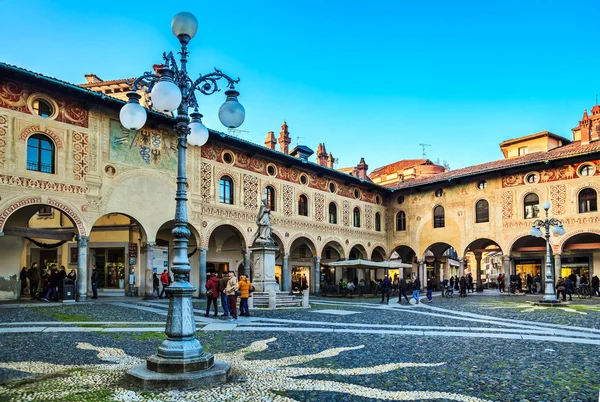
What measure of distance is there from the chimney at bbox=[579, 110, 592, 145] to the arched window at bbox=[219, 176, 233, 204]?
21794mm

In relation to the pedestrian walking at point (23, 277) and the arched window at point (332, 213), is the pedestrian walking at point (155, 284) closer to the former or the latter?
the pedestrian walking at point (23, 277)

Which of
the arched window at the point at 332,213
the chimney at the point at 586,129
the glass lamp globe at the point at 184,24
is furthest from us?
the arched window at the point at 332,213

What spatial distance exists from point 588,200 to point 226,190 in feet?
65.2

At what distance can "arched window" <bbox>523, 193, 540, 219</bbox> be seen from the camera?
29.9 meters

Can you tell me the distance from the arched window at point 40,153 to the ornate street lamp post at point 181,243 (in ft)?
42.9

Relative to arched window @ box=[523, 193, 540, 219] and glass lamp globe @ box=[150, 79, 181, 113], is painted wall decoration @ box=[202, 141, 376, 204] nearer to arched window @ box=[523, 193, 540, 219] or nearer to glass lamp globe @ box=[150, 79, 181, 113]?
arched window @ box=[523, 193, 540, 219]

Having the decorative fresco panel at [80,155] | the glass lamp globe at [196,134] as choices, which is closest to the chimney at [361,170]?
the decorative fresco panel at [80,155]

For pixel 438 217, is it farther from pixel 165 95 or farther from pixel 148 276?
pixel 165 95

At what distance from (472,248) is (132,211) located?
24.1 metres

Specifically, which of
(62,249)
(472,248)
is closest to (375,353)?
(62,249)

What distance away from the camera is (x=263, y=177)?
27.5 meters

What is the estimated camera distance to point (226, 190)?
25.6m

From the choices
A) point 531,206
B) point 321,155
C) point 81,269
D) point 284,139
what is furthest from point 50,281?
point 531,206

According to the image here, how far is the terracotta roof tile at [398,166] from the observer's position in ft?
191
